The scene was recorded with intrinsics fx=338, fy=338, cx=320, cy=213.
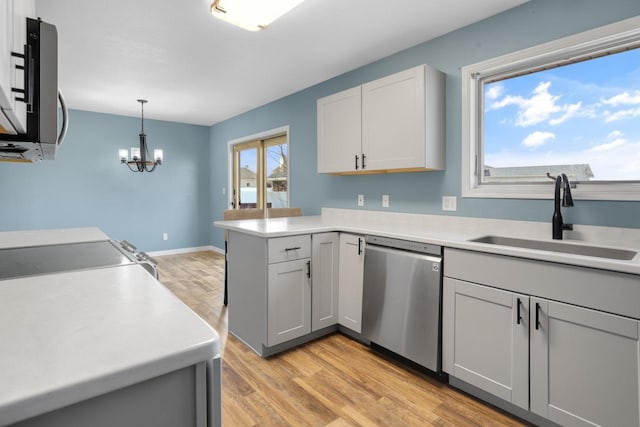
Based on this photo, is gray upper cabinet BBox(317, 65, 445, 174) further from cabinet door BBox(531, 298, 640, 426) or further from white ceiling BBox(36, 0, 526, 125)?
cabinet door BBox(531, 298, 640, 426)

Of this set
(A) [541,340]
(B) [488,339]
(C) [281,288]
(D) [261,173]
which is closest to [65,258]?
(C) [281,288]

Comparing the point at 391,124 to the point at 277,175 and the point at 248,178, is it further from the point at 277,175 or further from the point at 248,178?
the point at 248,178

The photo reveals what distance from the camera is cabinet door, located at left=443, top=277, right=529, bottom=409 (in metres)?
1.68

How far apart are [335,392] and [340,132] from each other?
2.09m

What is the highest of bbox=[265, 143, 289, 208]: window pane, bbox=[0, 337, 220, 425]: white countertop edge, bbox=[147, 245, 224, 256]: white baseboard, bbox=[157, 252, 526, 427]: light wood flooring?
bbox=[265, 143, 289, 208]: window pane

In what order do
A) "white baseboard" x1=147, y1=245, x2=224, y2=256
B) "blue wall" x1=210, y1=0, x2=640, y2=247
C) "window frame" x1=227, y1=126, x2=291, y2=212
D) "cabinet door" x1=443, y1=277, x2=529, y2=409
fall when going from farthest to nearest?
"white baseboard" x1=147, y1=245, x2=224, y2=256
"window frame" x1=227, y1=126, x2=291, y2=212
"blue wall" x1=210, y1=0, x2=640, y2=247
"cabinet door" x1=443, y1=277, x2=529, y2=409

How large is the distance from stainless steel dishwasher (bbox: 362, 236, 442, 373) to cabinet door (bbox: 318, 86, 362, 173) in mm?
891

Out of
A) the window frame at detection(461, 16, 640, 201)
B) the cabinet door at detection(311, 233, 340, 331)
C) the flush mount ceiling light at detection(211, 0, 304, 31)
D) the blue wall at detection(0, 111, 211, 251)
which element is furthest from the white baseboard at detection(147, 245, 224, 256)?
the window frame at detection(461, 16, 640, 201)

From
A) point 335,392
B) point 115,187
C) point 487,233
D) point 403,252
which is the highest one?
point 115,187

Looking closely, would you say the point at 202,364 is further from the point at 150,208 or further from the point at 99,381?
the point at 150,208

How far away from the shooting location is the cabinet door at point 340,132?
9.52 feet

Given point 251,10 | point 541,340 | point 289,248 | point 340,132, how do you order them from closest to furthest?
1. point 541,340
2. point 251,10
3. point 289,248
4. point 340,132

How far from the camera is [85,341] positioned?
2.09ft

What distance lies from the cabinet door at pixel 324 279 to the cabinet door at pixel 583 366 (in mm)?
1398
